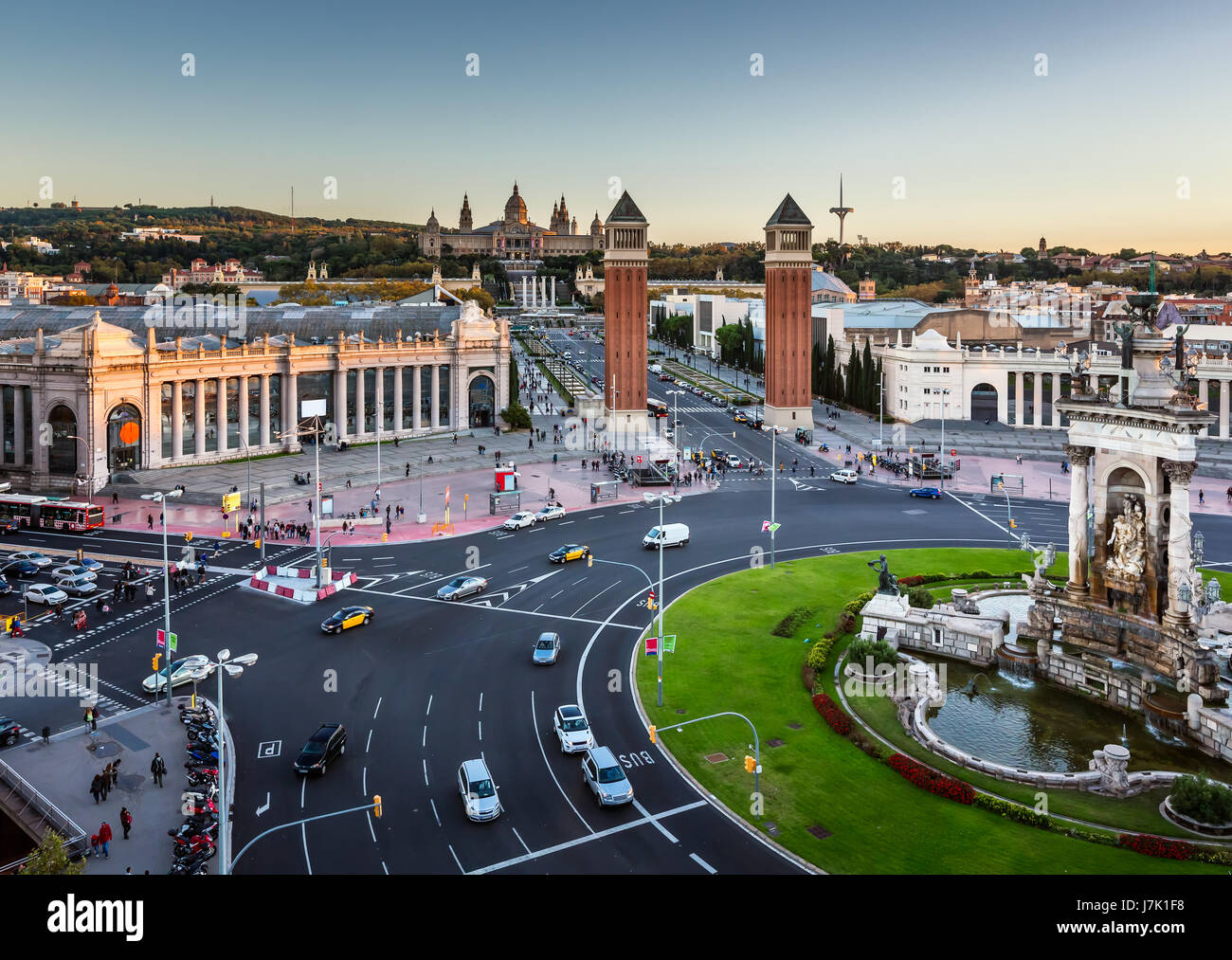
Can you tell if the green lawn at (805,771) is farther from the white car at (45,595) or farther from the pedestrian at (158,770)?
the white car at (45,595)

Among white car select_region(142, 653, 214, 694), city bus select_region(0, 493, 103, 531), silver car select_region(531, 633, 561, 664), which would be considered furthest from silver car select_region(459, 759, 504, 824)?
city bus select_region(0, 493, 103, 531)

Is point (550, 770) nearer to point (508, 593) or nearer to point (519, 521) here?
point (508, 593)

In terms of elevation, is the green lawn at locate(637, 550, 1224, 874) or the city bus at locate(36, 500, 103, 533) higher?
the city bus at locate(36, 500, 103, 533)

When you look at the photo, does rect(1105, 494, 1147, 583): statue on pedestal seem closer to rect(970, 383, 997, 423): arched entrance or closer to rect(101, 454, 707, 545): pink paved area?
rect(101, 454, 707, 545): pink paved area

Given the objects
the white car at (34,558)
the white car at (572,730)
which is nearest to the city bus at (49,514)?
the white car at (34,558)

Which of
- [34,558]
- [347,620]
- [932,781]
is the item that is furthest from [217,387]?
[932,781]
